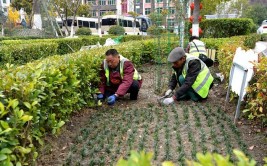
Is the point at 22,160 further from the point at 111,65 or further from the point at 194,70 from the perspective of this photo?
the point at 194,70

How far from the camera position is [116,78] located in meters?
5.41

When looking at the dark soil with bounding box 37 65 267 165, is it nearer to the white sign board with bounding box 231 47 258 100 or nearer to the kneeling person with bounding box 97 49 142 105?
the kneeling person with bounding box 97 49 142 105

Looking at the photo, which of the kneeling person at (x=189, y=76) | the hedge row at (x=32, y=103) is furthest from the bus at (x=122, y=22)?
the hedge row at (x=32, y=103)

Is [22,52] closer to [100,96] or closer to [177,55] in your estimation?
[100,96]

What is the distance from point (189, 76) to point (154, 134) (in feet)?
5.64

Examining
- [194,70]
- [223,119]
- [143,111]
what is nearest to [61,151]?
[143,111]

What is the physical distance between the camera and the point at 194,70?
5.23 meters

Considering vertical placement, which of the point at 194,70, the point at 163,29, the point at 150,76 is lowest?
the point at 150,76

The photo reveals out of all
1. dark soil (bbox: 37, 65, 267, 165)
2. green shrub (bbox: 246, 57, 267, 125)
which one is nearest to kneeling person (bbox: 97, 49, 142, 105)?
dark soil (bbox: 37, 65, 267, 165)

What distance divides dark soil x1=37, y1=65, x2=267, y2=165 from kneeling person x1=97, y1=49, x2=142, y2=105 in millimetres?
270

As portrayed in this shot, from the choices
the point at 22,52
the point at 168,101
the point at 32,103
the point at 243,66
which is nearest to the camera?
the point at 32,103

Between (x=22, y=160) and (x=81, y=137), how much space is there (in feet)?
4.26

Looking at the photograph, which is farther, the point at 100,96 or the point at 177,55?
the point at 100,96

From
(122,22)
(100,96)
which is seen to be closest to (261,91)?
(100,96)
